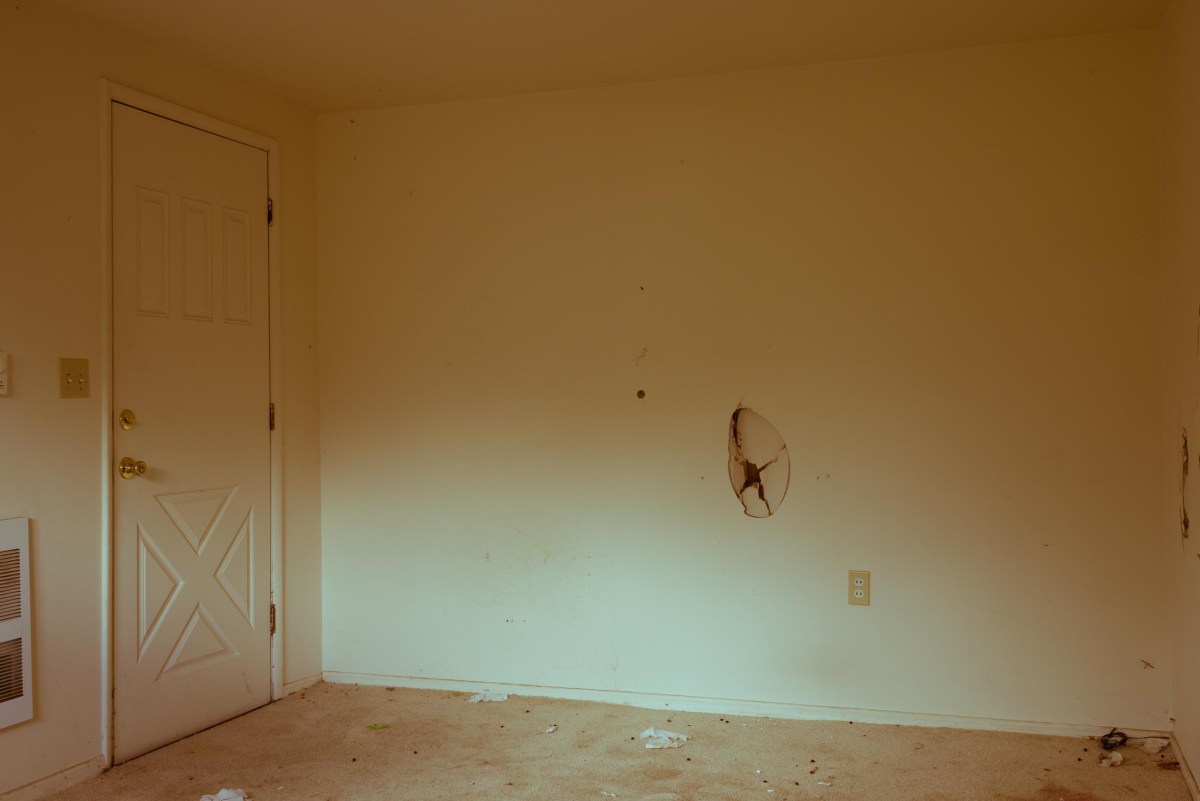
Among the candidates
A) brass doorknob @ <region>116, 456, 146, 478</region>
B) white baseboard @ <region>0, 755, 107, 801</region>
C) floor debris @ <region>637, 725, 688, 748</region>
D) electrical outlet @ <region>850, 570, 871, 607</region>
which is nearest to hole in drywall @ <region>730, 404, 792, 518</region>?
electrical outlet @ <region>850, 570, 871, 607</region>

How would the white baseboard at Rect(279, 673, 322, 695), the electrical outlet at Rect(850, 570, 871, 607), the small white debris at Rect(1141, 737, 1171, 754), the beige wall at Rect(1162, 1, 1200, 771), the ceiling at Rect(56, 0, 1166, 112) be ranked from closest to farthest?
the beige wall at Rect(1162, 1, 1200, 771) → the ceiling at Rect(56, 0, 1166, 112) → the small white debris at Rect(1141, 737, 1171, 754) → the electrical outlet at Rect(850, 570, 871, 607) → the white baseboard at Rect(279, 673, 322, 695)

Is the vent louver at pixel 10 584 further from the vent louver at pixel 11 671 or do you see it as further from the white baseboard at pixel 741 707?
the white baseboard at pixel 741 707

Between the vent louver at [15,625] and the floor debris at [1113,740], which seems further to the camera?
the floor debris at [1113,740]

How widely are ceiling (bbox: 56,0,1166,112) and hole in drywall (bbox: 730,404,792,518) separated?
126cm

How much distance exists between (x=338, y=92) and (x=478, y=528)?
1769 millimetres

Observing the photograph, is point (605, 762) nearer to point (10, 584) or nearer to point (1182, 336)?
point (10, 584)

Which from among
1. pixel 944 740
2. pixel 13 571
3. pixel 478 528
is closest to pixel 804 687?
pixel 944 740

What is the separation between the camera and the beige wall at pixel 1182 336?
2.41 metres

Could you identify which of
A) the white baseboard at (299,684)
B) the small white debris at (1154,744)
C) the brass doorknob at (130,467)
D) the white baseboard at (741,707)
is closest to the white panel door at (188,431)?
the brass doorknob at (130,467)

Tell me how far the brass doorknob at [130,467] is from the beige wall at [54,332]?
0.26 feet

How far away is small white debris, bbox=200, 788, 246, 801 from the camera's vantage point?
2516 millimetres

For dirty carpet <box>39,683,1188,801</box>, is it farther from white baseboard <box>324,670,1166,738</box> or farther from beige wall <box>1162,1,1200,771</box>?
beige wall <box>1162,1,1200,771</box>

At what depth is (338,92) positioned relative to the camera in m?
3.37

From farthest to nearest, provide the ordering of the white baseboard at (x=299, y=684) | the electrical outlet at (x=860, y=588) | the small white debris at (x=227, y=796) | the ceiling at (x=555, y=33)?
the white baseboard at (x=299, y=684)
the electrical outlet at (x=860, y=588)
the ceiling at (x=555, y=33)
the small white debris at (x=227, y=796)
